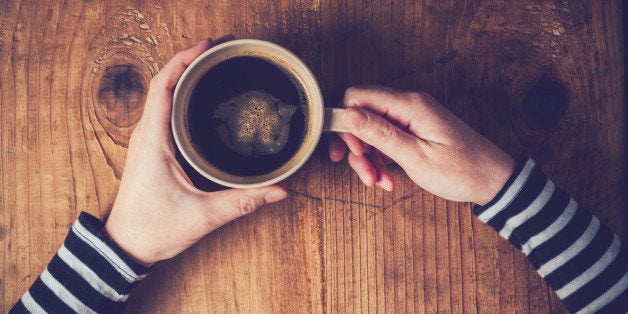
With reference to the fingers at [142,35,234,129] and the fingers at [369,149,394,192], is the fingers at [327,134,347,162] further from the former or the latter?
the fingers at [142,35,234,129]

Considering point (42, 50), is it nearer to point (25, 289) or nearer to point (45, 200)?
point (45, 200)

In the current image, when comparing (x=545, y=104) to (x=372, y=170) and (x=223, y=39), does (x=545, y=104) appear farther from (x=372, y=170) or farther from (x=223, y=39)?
(x=223, y=39)

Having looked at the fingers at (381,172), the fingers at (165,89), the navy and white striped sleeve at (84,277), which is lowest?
the navy and white striped sleeve at (84,277)

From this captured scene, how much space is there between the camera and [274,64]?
72 centimetres

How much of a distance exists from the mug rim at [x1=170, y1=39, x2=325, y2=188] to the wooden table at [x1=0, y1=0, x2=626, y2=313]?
121 mm

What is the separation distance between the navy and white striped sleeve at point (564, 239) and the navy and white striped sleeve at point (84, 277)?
0.60 m

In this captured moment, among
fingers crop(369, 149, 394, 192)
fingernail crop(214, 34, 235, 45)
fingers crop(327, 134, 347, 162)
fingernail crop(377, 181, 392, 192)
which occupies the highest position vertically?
fingernail crop(214, 34, 235, 45)

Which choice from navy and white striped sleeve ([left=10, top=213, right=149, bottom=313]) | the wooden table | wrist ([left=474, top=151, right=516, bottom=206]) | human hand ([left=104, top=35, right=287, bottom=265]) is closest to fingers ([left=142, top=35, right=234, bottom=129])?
human hand ([left=104, top=35, right=287, bottom=265])

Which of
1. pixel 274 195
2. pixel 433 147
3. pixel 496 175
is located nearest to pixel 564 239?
pixel 496 175

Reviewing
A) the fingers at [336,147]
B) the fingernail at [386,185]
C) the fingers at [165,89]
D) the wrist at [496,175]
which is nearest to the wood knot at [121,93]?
the fingers at [165,89]

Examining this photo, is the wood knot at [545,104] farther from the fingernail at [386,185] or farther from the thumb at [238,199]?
the thumb at [238,199]

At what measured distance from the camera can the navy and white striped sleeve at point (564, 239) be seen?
29.3 inches

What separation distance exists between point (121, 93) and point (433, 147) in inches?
21.3

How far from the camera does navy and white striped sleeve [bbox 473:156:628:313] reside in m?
0.74
